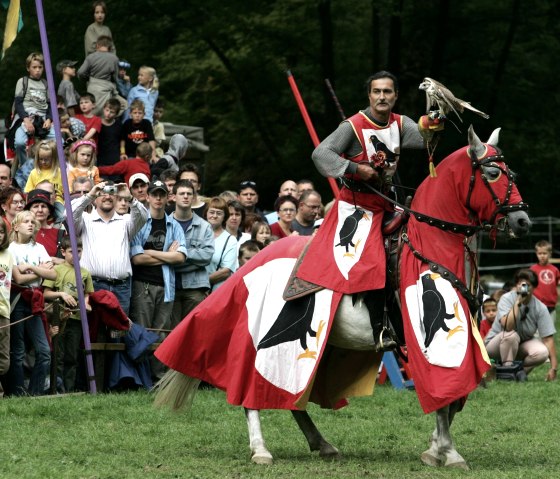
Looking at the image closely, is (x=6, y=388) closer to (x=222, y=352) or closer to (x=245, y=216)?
(x=222, y=352)

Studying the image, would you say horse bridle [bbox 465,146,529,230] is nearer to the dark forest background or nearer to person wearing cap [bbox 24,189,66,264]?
person wearing cap [bbox 24,189,66,264]

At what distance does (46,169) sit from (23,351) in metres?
3.04

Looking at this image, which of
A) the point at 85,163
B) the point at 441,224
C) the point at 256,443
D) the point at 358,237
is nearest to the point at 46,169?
the point at 85,163

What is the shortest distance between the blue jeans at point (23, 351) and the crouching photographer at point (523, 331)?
5.62 m

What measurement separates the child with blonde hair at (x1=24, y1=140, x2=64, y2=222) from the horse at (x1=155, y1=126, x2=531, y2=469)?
5049 mm

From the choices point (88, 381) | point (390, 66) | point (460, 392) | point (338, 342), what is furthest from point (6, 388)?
point (390, 66)

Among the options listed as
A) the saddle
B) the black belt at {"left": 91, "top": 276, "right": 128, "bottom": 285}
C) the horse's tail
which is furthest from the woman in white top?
the saddle

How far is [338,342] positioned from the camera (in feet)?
30.4

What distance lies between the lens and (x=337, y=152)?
9016 millimetres

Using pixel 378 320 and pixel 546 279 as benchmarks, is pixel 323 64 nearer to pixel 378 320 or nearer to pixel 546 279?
pixel 546 279

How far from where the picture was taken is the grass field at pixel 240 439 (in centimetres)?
877

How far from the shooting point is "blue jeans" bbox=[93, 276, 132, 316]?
12938mm

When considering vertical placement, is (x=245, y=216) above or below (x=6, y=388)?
above

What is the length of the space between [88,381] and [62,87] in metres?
6.46
